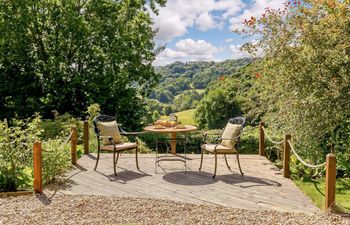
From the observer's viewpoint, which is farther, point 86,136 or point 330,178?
point 86,136

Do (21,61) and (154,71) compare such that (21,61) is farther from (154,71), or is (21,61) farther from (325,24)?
(325,24)

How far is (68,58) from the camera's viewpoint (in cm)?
1293

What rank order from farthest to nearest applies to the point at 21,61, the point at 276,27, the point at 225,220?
the point at 21,61 → the point at 276,27 → the point at 225,220

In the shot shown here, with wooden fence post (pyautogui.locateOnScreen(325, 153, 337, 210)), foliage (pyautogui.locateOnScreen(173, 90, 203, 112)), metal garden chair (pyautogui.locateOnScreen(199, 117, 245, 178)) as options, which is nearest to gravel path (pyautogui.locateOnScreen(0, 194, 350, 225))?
wooden fence post (pyautogui.locateOnScreen(325, 153, 337, 210))

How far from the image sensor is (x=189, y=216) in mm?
3758

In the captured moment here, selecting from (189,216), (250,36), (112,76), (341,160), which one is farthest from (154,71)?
(189,216)

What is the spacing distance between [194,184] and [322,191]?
1897 millimetres

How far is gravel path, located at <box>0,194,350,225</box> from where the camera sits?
3.64 metres

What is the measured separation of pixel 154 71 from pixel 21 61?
539 cm

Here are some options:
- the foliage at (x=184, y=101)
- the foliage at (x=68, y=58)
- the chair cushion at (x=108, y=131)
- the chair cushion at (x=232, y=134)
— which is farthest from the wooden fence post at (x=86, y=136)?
the foliage at (x=184, y=101)

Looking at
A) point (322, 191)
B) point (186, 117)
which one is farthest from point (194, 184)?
point (186, 117)

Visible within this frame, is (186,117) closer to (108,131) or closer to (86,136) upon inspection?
A: (86,136)

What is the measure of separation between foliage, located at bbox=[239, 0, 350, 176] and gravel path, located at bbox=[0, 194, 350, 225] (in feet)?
7.26

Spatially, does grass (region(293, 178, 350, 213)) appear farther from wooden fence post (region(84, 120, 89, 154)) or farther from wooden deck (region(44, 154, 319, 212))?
wooden fence post (region(84, 120, 89, 154))
